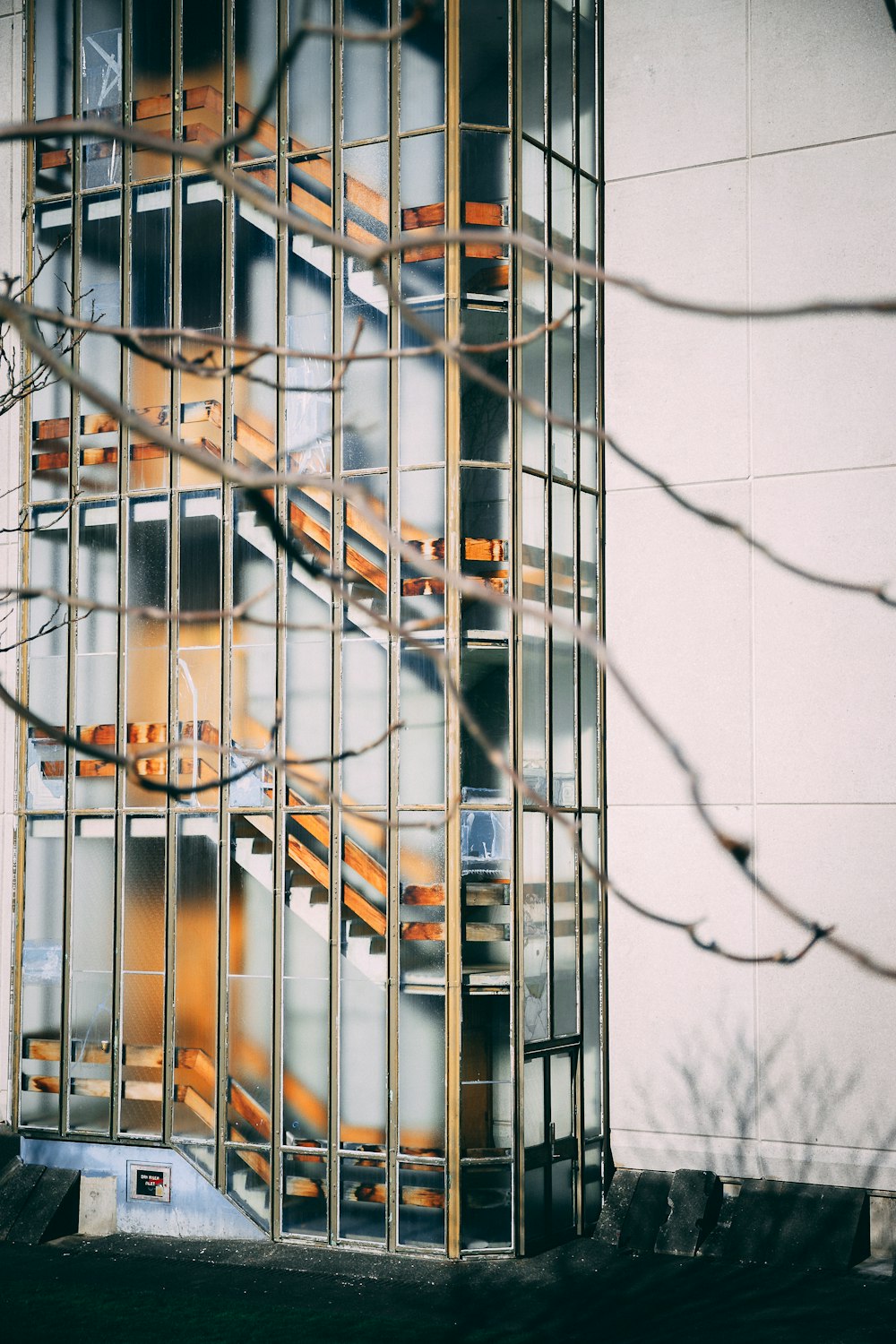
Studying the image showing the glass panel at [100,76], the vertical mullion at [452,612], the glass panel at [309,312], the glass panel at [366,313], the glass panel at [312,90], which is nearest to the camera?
the vertical mullion at [452,612]

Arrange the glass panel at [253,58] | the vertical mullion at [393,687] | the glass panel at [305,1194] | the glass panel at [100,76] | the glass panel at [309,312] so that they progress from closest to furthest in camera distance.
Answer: the vertical mullion at [393,687], the glass panel at [305,1194], the glass panel at [309,312], the glass panel at [253,58], the glass panel at [100,76]

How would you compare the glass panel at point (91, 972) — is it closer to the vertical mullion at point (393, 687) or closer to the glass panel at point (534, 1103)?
the vertical mullion at point (393, 687)

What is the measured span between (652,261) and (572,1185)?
8.30m

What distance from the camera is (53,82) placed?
543 inches

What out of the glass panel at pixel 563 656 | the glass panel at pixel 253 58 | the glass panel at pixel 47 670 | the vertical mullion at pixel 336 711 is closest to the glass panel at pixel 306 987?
the vertical mullion at pixel 336 711

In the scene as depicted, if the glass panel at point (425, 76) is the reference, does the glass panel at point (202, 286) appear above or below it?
below

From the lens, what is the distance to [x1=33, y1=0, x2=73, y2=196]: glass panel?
1373cm

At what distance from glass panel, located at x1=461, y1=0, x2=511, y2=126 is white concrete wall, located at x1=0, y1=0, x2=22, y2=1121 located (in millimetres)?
5269

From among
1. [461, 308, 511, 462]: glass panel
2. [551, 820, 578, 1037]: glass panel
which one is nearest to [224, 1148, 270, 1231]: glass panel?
[551, 820, 578, 1037]: glass panel

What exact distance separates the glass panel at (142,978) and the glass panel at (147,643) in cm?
41

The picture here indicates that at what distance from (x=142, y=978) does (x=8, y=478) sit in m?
5.55

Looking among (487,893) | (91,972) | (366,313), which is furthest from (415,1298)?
(366,313)

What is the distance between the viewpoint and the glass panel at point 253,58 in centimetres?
1292

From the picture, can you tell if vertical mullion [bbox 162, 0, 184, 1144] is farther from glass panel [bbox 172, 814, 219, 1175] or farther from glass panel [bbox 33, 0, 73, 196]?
glass panel [bbox 33, 0, 73, 196]
